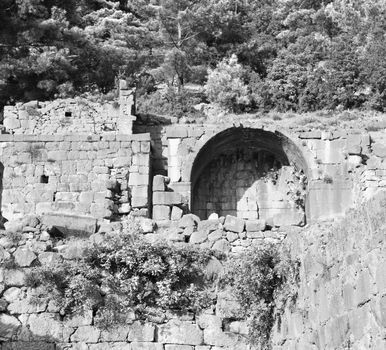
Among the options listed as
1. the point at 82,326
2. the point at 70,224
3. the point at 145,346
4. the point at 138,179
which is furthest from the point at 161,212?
the point at 145,346

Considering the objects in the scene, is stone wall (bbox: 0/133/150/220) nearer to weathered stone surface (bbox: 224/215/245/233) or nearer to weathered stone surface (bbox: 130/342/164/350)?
weathered stone surface (bbox: 224/215/245/233)

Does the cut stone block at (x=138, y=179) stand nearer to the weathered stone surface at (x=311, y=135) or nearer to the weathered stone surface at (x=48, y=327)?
the weathered stone surface at (x=311, y=135)

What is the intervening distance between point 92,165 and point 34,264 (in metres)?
8.44

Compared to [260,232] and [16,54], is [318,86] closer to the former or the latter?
[16,54]

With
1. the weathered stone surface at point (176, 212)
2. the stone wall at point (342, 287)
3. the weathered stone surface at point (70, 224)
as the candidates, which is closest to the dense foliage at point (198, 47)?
the weathered stone surface at point (176, 212)

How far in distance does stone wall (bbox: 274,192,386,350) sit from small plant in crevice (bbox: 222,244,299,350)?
29 centimetres

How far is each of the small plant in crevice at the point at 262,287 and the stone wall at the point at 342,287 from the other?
0.96 feet

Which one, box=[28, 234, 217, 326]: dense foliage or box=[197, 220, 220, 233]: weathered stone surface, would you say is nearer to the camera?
box=[28, 234, 217, 326]: dense foliage

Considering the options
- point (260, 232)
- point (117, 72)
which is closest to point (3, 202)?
point (260, 232)

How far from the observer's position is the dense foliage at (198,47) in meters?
27.5

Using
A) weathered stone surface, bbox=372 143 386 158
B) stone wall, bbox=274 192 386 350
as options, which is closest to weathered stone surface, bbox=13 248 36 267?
stone wall, bbox=274 192 386 350

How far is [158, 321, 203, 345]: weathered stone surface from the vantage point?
10.1 metres

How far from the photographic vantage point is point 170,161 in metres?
20.2

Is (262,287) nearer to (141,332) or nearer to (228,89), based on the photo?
(141,332)
